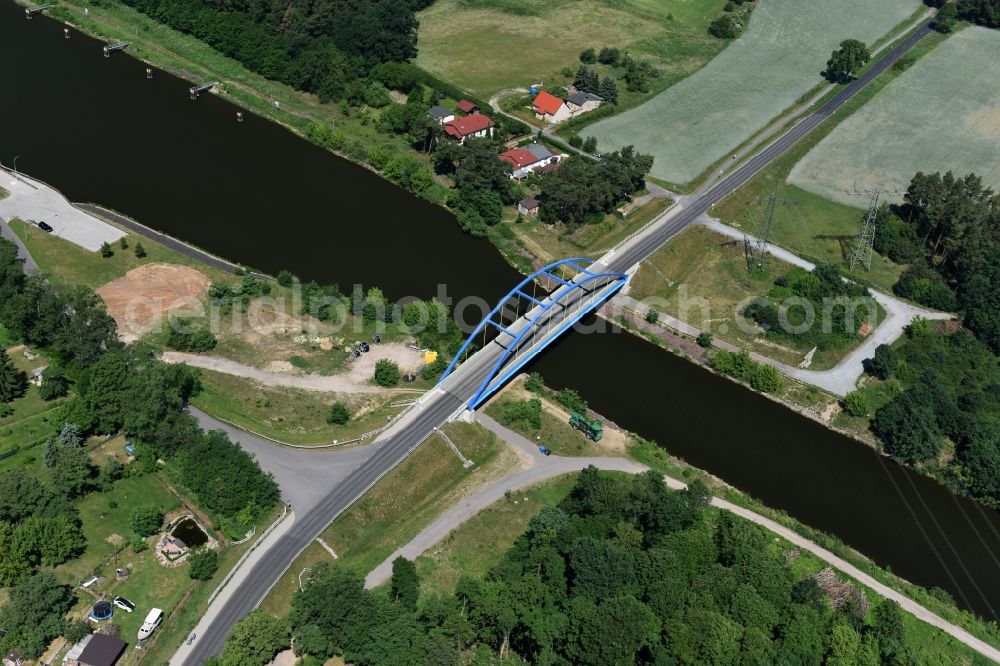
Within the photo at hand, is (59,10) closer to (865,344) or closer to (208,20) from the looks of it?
(208,20)

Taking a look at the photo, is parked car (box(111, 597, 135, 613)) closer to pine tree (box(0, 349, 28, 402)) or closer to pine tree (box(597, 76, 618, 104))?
pine tree (box(0, 349, 28, 402))

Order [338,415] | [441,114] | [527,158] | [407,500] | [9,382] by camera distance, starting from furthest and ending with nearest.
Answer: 1. [441,114]
2. [527,158]
3. [338,415]
4. [9,382]
5. [407,500]

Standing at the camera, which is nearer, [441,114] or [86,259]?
[86,259]

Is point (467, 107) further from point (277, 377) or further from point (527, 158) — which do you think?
point (277, 377)

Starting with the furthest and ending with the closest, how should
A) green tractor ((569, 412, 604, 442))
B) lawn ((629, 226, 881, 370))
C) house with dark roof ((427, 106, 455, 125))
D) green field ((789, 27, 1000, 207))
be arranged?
green field ((789, 27, 1000, 207)) → house with dark roof ((427, 106, 455, 125)) → lawn ((629, 226, 881, 370)) → green tractor ((569, 412, 604, 442))

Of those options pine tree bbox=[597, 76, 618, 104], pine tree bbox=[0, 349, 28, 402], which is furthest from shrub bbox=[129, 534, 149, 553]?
pine tree bbox=[597, 76, 618, 104]

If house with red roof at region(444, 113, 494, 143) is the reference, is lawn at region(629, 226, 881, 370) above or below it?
below

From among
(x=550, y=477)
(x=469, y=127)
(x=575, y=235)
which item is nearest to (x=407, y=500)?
(x=550, y=477)
